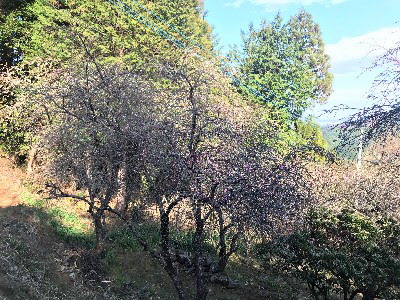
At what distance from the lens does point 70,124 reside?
428 inches

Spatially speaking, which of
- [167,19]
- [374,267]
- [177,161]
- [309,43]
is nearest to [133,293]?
[177,161]

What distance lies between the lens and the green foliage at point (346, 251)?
9422 mm

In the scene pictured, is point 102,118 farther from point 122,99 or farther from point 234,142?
point 234,142

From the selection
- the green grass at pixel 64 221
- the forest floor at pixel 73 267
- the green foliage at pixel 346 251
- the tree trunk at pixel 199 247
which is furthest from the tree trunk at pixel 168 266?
the green grass at pixel 64 221

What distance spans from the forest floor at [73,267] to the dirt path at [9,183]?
0.29 feet

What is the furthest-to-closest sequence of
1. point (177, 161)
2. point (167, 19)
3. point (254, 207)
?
point (167, 19) < point (177, 161) < point (254, 207)

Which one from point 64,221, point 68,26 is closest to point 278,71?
point 68,26

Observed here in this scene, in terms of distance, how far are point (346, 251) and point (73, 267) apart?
7793mm

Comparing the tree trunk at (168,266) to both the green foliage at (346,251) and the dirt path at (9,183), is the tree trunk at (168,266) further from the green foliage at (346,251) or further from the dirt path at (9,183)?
the dirt path at (9,183)

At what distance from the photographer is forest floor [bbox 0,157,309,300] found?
30.2 feet

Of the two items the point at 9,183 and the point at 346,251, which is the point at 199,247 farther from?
the point at 9,183

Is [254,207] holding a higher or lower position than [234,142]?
lower

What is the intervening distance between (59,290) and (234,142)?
5772 millimetres

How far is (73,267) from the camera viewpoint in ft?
35.6
